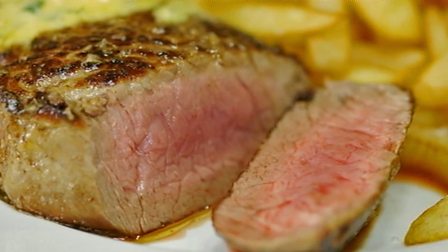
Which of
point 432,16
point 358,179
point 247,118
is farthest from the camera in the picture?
point 432,16

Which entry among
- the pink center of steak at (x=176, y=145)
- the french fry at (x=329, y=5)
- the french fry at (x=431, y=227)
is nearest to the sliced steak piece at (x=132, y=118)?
the pink center of steak at (x=176, y=145)

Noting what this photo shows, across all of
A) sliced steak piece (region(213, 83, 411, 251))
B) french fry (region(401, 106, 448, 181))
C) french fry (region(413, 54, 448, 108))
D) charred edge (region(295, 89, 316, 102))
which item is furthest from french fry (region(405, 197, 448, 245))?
charred edge (region(295, 89, 316, 102))

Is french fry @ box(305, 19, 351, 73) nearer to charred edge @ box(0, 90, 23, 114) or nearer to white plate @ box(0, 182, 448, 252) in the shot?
white plate @ box(0, 182, 448, 252)

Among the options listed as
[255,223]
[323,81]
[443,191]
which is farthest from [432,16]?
[255,223]

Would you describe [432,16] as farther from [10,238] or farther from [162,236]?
[10,238]

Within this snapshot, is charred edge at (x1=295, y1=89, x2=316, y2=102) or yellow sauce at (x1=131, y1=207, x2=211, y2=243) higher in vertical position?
charred edge at (x1=295, y1=89, x2=316, y2=102)

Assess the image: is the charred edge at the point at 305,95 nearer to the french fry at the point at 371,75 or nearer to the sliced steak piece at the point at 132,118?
the sliced steak piece at the point at 132,118

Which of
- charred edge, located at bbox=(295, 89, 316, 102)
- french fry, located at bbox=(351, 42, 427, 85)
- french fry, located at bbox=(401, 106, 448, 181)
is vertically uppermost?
french fry, located at bbox=(351, 42, 427, 85)
